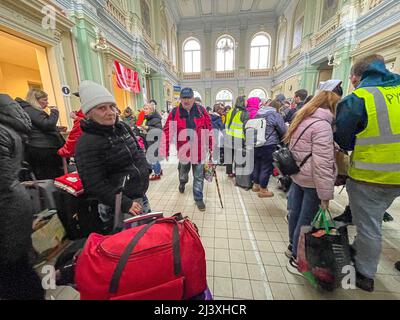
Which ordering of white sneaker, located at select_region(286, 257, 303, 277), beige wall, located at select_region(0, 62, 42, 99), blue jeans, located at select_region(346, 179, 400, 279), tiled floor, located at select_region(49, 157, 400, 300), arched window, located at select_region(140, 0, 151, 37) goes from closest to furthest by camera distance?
blue jeans, located at select_region(346, 179, 400, 279)
tiled floor, located at select_region(49, 157, 400, 300)
white sneaker, located at select_region(286, 257, 303, 277)
beige wall, located at select_region(0, 62, 42, 99)
arched window, located at select_region(140, 0, 151, 37)

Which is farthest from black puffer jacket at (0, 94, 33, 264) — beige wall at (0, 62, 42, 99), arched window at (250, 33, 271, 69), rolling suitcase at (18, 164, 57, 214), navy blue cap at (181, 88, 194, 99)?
arched window at (250, 33, 271, 69)

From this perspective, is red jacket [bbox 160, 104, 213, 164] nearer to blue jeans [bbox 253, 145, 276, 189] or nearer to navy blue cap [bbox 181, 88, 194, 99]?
navy blue cap [bbox 181, 88, 194, 99]

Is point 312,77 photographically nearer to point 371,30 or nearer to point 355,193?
point 371,30

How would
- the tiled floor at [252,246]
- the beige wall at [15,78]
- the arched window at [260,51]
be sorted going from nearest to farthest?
the tiled floor at [252,246], the beige wall at [15,78], the arched window at [260,51]

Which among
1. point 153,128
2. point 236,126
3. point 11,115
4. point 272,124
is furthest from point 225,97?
point 11,115

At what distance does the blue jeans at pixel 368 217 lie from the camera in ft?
4.03

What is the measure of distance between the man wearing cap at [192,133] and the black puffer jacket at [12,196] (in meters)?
1.66

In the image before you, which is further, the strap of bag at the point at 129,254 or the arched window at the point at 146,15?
the arched window at the point at 146,15

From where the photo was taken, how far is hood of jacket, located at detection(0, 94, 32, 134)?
3.58 ft

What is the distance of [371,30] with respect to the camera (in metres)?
5.05

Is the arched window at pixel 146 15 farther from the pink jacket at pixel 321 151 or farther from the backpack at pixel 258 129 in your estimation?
the pink jacket at pixel 321 151

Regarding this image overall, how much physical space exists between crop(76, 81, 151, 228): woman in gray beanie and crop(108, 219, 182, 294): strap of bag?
475 mm

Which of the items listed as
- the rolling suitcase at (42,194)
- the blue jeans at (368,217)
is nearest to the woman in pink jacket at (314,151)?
the blue jeans at (368,217)

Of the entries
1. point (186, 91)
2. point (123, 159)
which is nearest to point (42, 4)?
point (186, 91)
